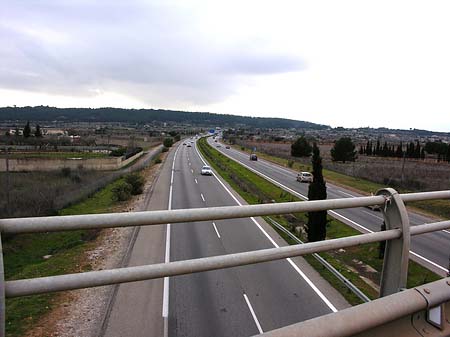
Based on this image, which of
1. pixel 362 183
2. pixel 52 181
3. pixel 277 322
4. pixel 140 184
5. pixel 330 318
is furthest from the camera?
pixel 52 181

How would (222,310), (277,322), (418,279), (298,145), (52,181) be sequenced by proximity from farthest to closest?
(298,145) < (52,181) < (418,279) < (222,310) < (277,322)

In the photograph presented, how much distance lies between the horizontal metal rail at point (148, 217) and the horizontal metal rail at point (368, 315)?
1.97 ft

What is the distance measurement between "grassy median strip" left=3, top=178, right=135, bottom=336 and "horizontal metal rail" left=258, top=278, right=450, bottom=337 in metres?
10.5

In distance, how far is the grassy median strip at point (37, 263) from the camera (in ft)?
37.0

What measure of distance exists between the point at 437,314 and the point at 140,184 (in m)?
35.0

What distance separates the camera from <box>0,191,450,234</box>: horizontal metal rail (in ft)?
5.51

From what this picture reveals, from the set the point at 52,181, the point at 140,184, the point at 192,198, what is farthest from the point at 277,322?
the point at 52,181

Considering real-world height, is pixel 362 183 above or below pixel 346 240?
below

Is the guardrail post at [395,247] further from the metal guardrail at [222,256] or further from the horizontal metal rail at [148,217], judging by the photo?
the horizontal metal rail at [148,217]

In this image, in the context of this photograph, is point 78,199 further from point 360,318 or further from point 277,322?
point 360,318

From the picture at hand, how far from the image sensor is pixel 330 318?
199 centimetres

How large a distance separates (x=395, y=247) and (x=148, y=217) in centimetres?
181

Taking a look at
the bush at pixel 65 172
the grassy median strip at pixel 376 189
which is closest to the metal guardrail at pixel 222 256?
the grassy median strip at pixel 376 189

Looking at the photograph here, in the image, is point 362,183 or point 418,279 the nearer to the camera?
point 418,279
